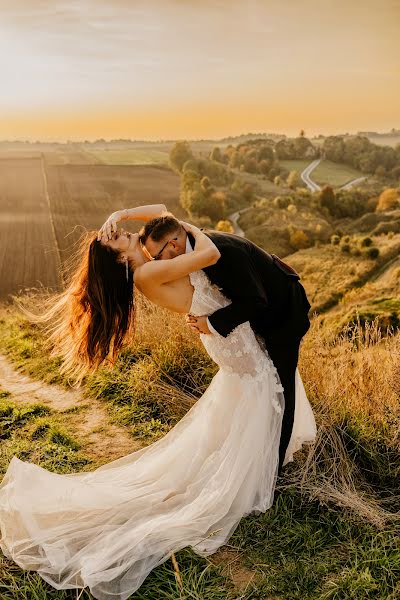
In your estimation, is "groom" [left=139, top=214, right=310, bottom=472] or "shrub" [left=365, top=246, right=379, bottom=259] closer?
"groom" [left=139, top=214, right=310, bottom=472]

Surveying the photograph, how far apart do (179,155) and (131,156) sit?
198 inches

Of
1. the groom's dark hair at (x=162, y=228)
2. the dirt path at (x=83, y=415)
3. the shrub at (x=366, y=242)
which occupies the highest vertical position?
the groom's dark hair at (x=162, y=228)

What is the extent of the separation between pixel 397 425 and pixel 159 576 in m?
2.04

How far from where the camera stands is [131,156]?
5753 centimetres

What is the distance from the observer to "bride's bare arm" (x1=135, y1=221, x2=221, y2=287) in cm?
299

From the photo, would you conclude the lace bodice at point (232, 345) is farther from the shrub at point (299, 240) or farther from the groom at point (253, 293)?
the shrub at point (299, 240)

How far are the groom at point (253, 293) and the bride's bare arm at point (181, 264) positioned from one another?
5.3 inches

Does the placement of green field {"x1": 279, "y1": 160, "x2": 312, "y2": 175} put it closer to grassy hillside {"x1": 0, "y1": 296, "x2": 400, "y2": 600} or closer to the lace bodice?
grassy hillside {"x1": 0, "y1": 296, "x2": 400, "y2": 600}

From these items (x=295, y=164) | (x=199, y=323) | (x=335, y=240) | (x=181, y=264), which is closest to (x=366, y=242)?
(x=335, y=240)

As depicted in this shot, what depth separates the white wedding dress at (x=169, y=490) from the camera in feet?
9.59

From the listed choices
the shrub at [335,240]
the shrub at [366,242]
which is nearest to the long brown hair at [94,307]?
the shrub at [366,242]

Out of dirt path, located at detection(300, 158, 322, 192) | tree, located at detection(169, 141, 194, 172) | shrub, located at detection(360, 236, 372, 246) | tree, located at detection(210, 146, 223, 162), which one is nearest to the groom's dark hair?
shrub, located at detection(360, 236, 372, 246)

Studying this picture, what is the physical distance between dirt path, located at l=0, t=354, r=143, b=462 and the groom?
64.4 inches

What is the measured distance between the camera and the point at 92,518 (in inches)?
125
